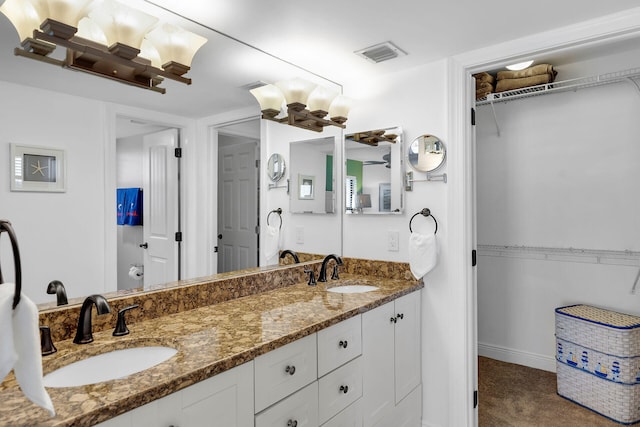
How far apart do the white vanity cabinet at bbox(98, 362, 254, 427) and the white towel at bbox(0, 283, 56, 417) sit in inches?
6.4

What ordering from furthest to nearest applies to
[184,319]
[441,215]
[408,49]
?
[441,215] → [408,49] → [184,319]

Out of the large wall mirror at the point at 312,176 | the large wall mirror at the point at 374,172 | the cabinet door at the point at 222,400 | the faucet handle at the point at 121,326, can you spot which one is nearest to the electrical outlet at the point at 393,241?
the large wall mirror at the point at 374,172

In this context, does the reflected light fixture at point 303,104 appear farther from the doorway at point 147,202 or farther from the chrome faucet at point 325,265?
the chrome faucet at point 325,265

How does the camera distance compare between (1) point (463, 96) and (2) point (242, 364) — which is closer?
(2) point (242, 364)

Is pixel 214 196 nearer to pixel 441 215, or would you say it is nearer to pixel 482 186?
pixel 441 215

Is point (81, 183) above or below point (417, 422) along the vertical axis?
above

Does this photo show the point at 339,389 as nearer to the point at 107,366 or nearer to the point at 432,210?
the point at 107,366

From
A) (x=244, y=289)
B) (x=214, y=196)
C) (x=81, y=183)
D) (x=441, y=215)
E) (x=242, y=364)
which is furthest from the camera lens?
(x=441, y=215)

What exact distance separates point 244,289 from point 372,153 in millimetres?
1177

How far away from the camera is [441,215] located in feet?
7.22

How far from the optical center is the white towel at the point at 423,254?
7.04 feet

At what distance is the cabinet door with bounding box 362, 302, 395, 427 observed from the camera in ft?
5.73

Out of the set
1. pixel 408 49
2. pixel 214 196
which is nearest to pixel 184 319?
pixel 214 196

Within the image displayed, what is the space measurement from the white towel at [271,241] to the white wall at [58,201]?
0.87 metres
